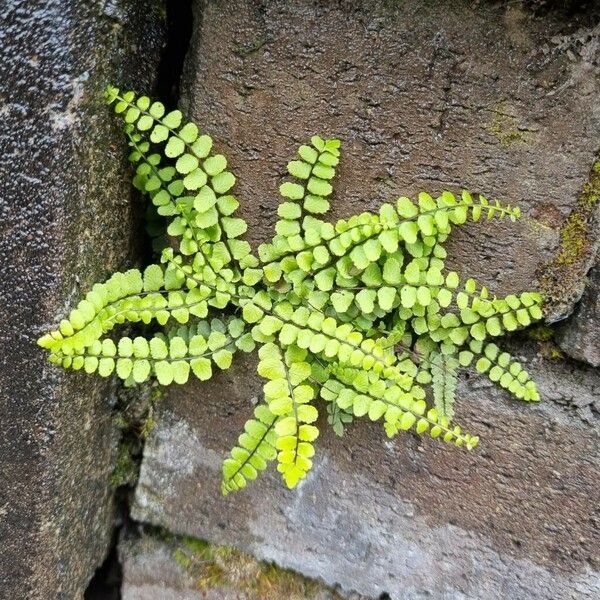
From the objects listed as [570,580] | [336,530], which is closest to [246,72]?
[336,530]

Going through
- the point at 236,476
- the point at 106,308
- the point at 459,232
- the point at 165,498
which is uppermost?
the point at 459,232

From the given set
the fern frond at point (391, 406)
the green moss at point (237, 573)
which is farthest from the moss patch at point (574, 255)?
the green moss at point (237, 573)

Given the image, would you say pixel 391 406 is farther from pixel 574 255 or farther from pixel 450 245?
pixel 574 255

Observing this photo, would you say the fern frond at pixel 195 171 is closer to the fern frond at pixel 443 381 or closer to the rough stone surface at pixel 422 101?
the rough stone surface at pixel 422 101

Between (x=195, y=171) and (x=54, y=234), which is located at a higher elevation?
(x=195, y=171)

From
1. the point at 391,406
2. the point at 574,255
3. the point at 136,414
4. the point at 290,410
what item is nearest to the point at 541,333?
the point at 574,255

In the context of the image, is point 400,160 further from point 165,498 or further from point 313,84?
point 165,498

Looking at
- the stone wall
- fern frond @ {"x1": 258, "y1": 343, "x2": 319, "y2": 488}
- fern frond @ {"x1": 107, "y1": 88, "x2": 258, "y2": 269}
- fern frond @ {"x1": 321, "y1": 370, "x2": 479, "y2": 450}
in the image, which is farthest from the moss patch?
fern frond @ {"x1": 107, "y1": 88, "x2": 258, "y2": 269}
